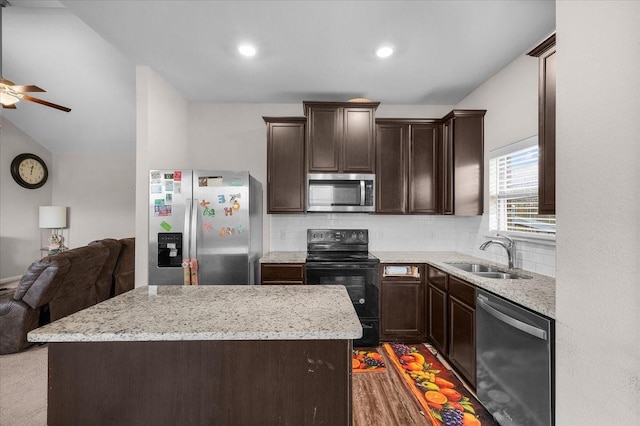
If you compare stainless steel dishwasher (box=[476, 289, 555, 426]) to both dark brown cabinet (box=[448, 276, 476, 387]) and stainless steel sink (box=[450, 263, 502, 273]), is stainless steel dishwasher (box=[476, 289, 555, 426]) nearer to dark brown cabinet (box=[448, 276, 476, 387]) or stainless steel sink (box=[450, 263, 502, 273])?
dark brown cabinet (box=[448, 276, 476, 387])

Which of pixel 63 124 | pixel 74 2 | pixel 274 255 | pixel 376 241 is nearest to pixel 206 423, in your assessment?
pixel 274 255

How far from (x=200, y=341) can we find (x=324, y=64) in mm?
2515

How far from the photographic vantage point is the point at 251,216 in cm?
280

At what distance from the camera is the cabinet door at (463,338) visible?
221cm

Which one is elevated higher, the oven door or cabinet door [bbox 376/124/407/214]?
cabinet door [bbox 376/124/407/214]

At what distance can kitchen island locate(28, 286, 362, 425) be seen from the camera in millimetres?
1034

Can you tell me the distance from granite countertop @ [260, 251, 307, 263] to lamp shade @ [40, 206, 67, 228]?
4.49 m

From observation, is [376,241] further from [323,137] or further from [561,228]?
[561,228]

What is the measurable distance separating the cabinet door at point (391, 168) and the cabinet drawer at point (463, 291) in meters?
1.10

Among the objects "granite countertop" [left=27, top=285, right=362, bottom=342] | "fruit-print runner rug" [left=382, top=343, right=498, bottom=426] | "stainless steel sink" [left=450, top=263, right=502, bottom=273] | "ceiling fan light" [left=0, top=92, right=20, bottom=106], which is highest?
"ceiling fan light" [left=0, top=92, right=20, bottom=106]

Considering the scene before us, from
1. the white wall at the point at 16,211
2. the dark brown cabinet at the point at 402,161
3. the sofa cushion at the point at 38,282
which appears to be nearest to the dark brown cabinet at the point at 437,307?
the dark brown cabinet at the point at 402,161

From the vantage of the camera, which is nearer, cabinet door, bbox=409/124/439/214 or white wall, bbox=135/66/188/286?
white wall, bbox=135/66/188/286

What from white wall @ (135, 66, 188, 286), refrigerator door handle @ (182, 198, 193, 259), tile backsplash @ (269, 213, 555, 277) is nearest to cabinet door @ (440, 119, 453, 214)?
tile backsplash @ (269, 213, 555, 277)

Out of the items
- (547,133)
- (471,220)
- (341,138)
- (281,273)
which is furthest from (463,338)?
(341,138)
